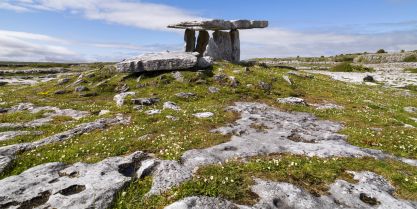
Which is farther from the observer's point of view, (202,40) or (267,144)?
(202,40)

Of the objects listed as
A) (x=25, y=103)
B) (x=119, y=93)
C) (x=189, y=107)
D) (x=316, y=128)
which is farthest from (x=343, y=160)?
(x=25, y=103)

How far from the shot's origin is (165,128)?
23.6m

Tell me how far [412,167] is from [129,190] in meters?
13.2

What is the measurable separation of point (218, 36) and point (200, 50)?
4894mm

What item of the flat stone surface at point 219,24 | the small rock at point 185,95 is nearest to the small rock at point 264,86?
the small rock at point 185,95

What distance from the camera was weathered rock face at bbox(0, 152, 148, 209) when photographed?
1366cm

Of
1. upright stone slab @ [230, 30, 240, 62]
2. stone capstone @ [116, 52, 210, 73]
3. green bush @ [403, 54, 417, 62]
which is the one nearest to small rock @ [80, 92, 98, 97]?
stone capstone @ [116, 52, 210, 73]

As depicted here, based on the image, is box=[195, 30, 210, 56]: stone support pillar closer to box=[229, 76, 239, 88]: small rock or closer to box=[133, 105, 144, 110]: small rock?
box=[229, 76, 239, 88]: small rock

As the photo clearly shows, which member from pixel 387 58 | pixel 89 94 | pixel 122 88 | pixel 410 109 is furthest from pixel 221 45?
pixel 387 58

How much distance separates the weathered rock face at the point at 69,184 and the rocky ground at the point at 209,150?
0.05m

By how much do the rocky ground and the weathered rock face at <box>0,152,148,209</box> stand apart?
2.1 inches

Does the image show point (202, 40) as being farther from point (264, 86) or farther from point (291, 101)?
point (291, 101)

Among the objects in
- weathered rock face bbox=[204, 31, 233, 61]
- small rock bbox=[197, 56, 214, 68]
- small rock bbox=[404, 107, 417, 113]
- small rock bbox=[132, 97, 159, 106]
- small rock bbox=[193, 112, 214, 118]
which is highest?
weathered rock face bbox=[204, 31, 233, 61]

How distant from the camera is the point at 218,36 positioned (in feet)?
184
